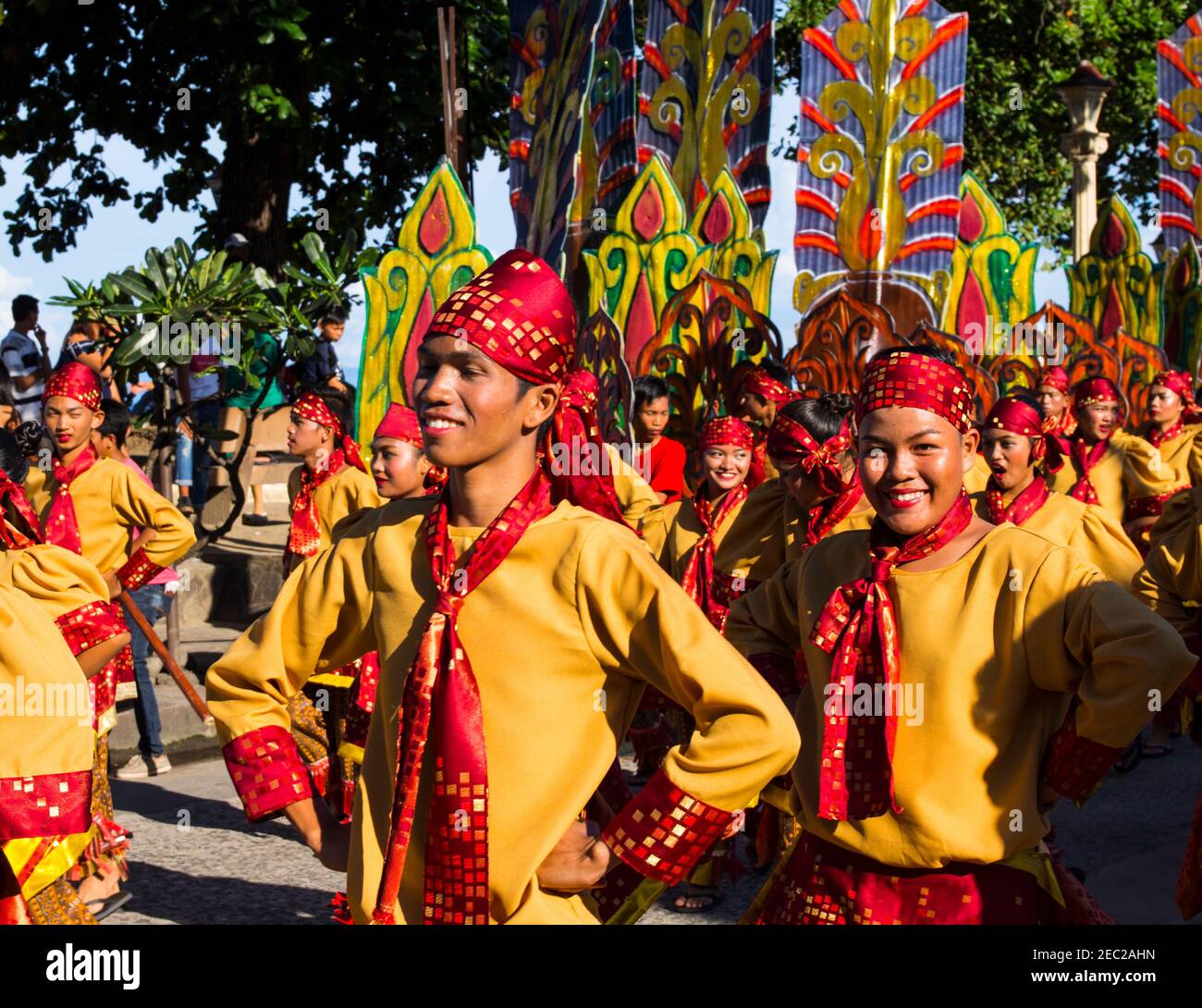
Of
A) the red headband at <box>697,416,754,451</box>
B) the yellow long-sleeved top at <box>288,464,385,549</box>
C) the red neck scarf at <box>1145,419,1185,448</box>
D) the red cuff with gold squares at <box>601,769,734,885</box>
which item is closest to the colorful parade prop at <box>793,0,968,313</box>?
the red neck scarf at <box>1145,419,1185,448</box>

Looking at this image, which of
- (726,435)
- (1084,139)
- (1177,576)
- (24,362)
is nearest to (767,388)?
(726,435)

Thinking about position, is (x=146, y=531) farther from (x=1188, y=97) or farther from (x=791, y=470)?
(x=1188, y=97)

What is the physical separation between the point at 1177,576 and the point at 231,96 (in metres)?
10.8

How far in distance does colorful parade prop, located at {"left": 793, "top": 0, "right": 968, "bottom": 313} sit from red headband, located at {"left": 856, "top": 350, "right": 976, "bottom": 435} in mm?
9510

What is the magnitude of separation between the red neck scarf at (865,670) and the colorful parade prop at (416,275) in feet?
22.0

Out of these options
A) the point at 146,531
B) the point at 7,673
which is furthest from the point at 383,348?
the point at 7,673

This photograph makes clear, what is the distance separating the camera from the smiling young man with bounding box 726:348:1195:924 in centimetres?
365

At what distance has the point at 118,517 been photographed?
26.0ft

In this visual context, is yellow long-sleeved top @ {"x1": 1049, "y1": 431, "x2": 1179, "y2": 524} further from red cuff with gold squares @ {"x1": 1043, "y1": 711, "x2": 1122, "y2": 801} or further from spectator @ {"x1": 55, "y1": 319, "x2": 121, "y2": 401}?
red cuff with gold squares @ {"x1": 1043, "y1": 711, "x2": 1122, "y2": 801}

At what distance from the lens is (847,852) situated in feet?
12.5

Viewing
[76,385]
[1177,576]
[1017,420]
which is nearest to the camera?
[1177,576]

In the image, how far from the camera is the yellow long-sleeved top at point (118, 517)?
7824 millimetres

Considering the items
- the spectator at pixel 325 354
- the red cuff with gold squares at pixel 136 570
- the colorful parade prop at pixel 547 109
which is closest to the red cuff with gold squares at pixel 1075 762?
the red cuff with gold squares at pixel 136 570

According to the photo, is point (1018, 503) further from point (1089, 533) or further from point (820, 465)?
point (820, 465)
